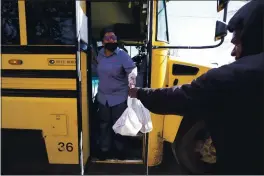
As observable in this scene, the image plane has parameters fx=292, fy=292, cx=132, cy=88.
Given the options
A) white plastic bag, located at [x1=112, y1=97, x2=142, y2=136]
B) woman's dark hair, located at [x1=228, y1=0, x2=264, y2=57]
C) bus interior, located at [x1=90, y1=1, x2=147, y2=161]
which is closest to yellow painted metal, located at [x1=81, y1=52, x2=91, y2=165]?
white plastic bag, located at [x1=112, y1=97, x2=142, y2=136]

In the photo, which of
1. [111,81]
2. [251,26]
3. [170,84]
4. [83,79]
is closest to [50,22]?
[83,79]

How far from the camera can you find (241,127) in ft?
4.19

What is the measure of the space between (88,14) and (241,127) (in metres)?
2.41

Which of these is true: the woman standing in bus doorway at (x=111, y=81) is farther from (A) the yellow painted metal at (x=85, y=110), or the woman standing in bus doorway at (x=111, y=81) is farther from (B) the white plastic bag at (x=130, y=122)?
(B) the white plastic bag at (x=130, y=122)

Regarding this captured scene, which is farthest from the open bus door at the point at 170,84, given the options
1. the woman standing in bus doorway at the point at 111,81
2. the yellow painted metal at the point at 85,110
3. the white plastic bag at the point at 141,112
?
the yellow painted metal at the point at 85,110

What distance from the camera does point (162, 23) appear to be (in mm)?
3459

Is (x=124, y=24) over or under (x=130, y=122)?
over

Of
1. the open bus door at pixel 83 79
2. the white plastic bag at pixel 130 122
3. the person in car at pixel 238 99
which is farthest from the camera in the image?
the open bus door at pixel 83 79

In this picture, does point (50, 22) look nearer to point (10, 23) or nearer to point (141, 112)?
point (10, 23)

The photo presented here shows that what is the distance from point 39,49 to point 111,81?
88cm

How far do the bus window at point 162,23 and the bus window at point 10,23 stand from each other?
1503mm

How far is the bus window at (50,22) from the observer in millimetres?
3014

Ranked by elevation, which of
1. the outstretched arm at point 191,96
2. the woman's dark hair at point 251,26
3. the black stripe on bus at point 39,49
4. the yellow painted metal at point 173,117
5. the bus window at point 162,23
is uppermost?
the bus window at point 162,23

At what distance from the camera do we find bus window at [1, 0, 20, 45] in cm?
302
